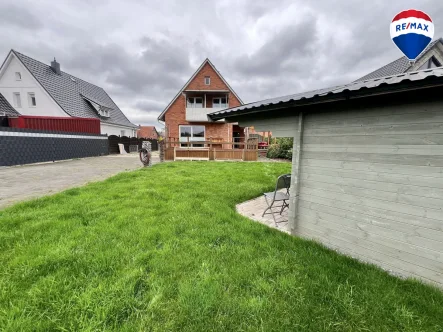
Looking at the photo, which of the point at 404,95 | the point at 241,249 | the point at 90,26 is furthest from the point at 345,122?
the point at 90,26

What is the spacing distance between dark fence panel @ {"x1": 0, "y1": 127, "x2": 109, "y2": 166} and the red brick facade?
7.26 metres

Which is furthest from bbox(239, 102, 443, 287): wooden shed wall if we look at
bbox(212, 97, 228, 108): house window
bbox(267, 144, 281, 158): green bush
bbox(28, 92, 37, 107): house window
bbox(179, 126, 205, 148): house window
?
bbox(28, 92, 37, 107): house window

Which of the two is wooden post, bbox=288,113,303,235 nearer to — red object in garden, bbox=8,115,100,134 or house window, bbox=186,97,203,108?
red object in garden, bbox=8,115,100,134

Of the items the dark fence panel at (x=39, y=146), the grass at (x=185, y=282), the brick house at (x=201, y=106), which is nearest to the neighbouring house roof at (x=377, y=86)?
the grass at (x=185, y=282)

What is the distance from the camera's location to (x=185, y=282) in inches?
85.4

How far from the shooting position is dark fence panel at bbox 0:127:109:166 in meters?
10.4

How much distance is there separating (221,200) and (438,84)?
168 inches

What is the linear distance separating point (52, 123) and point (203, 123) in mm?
12046

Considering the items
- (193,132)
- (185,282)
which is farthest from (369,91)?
(193,132)

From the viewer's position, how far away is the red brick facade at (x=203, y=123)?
19703 millimetres

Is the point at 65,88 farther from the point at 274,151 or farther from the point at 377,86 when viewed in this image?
the point at 377,86

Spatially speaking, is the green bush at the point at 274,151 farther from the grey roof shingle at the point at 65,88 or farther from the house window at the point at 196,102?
the grey roof shingle at the point at 65,88

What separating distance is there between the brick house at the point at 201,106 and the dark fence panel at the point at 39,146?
7.26m

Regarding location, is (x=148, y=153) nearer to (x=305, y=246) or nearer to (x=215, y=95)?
(x=305, y=246)
